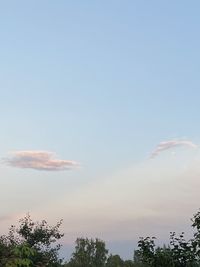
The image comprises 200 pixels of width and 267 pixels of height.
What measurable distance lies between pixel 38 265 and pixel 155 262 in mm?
20950

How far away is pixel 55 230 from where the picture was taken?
8262 cm

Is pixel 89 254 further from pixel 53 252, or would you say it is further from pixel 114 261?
pixel 53 252

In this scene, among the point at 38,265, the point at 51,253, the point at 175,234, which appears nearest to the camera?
the point at 38,265

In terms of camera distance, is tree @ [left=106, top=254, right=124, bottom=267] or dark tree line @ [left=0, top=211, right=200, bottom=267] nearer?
dark tree line @ [left=0, top=211, right=200, bottom=267]

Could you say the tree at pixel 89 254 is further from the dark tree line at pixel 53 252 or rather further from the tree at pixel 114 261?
the dark tree line at pixel 53 252

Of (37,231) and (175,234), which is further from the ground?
(37,231)

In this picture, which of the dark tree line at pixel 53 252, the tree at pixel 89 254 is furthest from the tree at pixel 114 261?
the dark tree line at pixel 53 252

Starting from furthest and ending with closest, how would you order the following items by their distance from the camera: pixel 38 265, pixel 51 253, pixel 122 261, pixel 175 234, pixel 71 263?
pixel 122 261 < pixel 71 263 < pixel 51 253 < pixel 175 234 < pixel 38 265

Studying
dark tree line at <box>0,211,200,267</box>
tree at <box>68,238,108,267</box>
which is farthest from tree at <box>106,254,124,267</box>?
dark tree line at <box>0,211,200,267</box>

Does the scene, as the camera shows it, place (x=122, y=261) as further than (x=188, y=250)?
Yes

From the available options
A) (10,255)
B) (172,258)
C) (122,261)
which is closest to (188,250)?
(172,258)

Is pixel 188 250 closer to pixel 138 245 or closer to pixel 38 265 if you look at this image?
pixel 138 245

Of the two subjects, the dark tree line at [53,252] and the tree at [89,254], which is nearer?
the dark tree line at [53,252]

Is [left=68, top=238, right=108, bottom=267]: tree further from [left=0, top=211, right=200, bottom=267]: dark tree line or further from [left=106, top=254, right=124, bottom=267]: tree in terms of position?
[left=0, top=211, right=200, bottom=267]: dark tree line
